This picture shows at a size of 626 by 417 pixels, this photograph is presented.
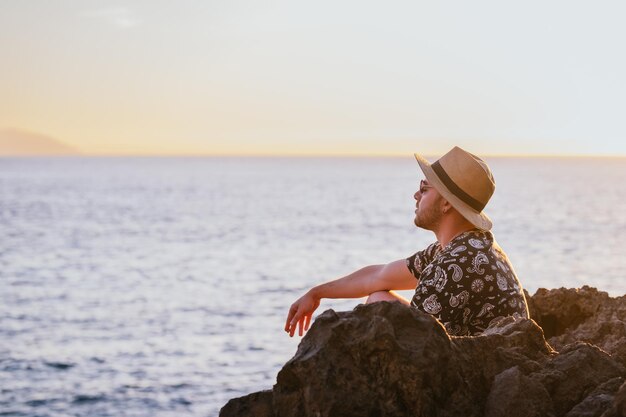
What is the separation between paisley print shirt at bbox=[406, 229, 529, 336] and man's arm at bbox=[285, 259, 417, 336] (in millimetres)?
694

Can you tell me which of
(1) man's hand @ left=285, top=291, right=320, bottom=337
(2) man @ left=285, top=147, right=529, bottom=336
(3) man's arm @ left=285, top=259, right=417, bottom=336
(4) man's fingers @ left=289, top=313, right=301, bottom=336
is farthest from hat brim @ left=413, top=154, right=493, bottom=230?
(4) man's fingers @ left=289, top=313, right=301, bottom=336

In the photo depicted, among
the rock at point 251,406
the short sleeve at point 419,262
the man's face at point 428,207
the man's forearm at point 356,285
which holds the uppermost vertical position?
the man's face at point 428,207

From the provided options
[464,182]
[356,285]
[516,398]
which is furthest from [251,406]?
[356,285]

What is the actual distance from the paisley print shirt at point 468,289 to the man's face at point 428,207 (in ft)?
0.94

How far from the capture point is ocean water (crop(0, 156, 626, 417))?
14.5m

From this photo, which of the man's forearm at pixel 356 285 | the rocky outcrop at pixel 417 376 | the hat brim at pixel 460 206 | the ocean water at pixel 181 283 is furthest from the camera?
the ocean water at pixel 181 283

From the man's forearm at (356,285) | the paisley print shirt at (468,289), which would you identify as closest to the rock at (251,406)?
the paisley print shirt at (468,289)

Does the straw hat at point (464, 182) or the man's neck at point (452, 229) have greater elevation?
the straw hat at point (464, 182)

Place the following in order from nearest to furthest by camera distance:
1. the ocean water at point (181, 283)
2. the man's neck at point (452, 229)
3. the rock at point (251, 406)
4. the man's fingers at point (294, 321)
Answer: the rock at point (251, 406) → the man's neck at point (452, 229) → the man's fingers at point (294, 321) → the ocean water at point (181, 283)

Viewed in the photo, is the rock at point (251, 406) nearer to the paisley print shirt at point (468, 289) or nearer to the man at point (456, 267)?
the man at point (456, 267)

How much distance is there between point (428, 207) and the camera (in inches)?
205

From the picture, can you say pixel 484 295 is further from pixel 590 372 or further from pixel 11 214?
pixel 11 214

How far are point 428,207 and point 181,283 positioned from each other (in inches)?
900

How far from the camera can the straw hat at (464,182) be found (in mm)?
5059
